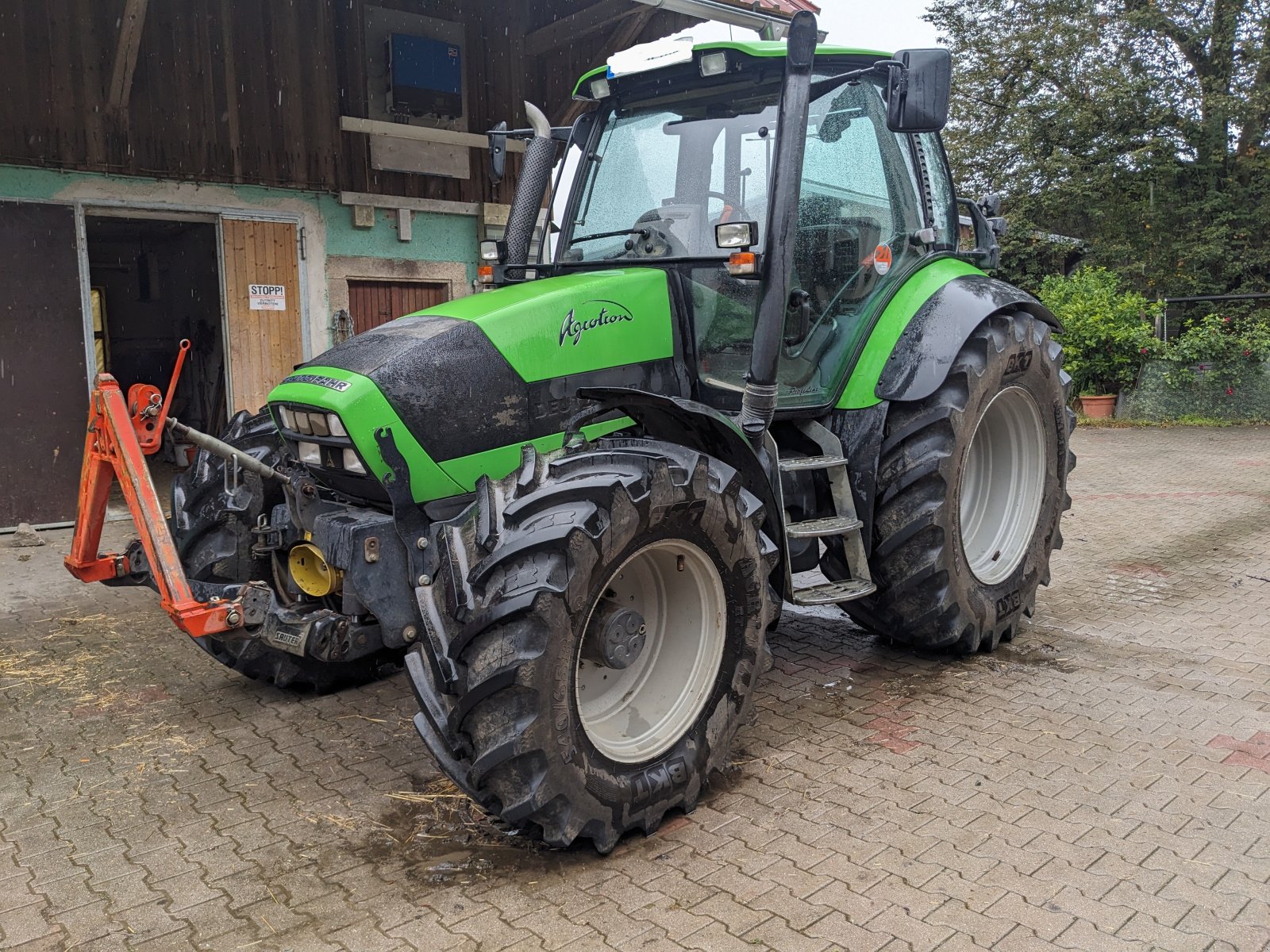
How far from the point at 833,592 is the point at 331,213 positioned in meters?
6.71

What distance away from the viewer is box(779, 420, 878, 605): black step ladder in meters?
4.10

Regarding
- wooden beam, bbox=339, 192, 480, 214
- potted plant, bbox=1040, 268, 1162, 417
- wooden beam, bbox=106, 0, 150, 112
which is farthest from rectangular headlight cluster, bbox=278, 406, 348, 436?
potted plant, bbox=1040, 268, 1162, 417

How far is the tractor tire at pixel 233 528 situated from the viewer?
13.8 feet

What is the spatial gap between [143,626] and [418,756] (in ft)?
8.52

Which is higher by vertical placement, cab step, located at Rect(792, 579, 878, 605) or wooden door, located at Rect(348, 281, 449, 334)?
wooden door, located at Rect(348, 281, 449, 334)

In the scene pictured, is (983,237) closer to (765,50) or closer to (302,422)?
(765,50)

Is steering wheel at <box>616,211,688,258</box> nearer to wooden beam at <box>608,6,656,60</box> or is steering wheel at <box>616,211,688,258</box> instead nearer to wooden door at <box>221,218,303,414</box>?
wooden door at <box>221,218,303,414</box>

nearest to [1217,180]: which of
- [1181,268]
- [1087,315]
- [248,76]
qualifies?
[1181,268]

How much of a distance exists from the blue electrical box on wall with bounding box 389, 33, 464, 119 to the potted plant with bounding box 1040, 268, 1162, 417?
32.3 feet

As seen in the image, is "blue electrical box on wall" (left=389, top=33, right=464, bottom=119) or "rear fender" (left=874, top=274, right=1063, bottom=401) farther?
"blue electrical box on wall" (left=389, top=33, right=464, bottom=119)

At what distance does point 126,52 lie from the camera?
7.68m

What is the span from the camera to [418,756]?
12.8 ft

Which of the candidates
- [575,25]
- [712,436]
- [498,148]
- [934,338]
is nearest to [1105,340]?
[575,25]

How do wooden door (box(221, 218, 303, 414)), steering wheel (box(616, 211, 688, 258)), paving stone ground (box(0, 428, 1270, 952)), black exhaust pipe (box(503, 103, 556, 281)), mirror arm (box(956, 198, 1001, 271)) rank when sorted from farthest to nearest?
wooden door (box(221, 218, 303, 414)) → mirror arm (box(956, 198, 1001, 271)) → black exhaust pipe (box(503, 103, 556, 281)) → steering wheel (box(616, 211, 688, 258)) → paving stone ground (box(0, 428, 1270, 952))
